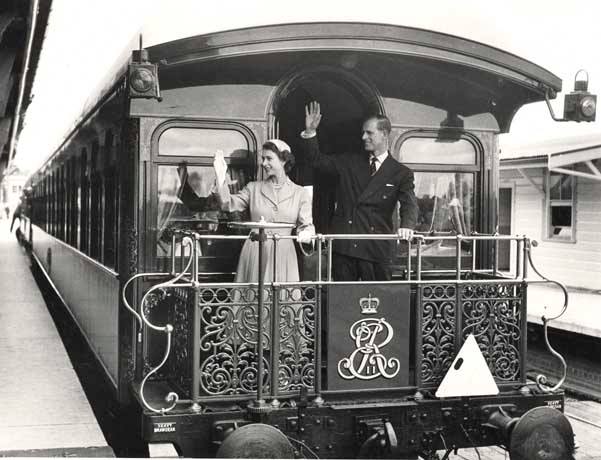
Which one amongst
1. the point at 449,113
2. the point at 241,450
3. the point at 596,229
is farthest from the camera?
the point at 596,229

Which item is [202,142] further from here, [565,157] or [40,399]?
[565,157]

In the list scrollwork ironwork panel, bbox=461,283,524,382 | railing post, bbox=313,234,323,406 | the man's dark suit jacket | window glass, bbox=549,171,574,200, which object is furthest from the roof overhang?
railing post, bbox=313,234,323,406

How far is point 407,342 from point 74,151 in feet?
19.5

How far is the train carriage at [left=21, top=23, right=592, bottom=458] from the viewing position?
16.3ft

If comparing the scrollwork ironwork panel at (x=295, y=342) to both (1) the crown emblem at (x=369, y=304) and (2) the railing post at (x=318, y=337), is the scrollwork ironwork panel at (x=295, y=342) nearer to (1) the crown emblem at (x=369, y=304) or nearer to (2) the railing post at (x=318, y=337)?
(2) the railing post at (x=318, y=337)

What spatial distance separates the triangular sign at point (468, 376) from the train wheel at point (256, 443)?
1104 mm

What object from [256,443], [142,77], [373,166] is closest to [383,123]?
[373,166]

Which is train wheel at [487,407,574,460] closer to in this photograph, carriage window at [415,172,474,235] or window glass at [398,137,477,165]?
carriage window at [415,172,474,235]

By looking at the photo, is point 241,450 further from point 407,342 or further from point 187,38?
point 187,38

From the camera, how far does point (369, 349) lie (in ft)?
17.0

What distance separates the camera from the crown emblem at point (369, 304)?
517 cm

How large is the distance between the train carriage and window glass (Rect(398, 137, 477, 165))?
0.04 feet

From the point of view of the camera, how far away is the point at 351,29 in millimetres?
5320

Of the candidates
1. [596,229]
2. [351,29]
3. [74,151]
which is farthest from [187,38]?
[596,229]
